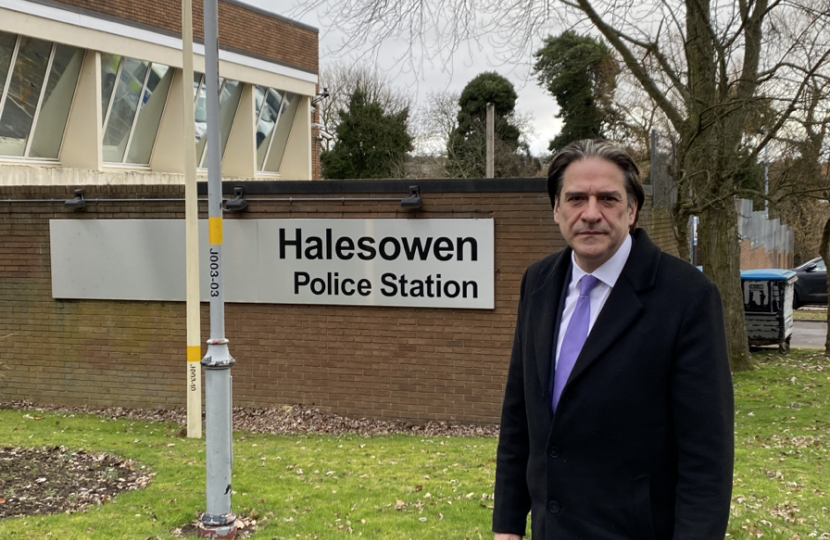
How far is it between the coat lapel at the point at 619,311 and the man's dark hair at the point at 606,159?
197 mm

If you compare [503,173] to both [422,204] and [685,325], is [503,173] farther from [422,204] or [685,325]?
[685,325]

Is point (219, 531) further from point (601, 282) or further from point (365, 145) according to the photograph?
point (365, 145)

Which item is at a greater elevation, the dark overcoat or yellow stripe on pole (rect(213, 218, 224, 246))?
yellow stripe on pole (rect(213, 218, 224, 246))

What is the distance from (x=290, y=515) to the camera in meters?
5.97

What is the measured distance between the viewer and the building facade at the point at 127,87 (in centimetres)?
1502

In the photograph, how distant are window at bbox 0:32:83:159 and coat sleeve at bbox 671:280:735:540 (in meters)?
15.1

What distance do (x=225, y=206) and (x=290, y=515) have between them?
5727 millimetres

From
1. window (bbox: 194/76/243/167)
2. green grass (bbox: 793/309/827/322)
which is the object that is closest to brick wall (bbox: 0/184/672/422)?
window (bbox: 194/76/243/167)

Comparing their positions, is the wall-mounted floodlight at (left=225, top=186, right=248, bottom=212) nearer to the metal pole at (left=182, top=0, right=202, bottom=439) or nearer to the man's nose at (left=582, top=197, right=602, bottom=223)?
the metal pole at (left=182, top=0, right=202, bottom=439)

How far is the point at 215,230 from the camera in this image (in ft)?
Result: 18.8

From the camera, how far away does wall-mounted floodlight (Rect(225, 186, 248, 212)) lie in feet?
35.1

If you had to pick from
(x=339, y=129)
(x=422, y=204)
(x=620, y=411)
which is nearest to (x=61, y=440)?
(x=422, y=204)

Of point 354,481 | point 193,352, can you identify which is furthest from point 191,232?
point 354,481

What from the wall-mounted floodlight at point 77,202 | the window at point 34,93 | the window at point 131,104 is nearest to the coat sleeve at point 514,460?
the wall-mounted floodlight at point 77,202
